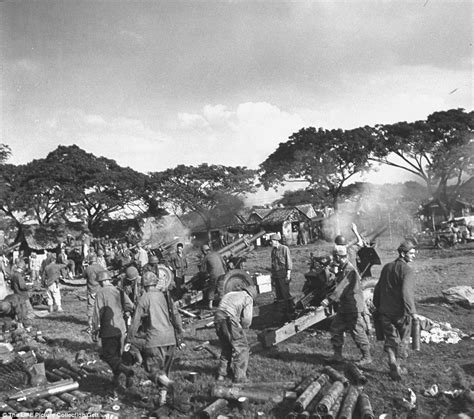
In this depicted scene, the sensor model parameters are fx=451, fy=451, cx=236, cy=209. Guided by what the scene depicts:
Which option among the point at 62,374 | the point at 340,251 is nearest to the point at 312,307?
the point at 340,251

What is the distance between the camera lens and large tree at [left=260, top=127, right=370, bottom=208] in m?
33.1

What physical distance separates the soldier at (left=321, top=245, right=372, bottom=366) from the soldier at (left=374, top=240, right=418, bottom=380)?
0.94ft

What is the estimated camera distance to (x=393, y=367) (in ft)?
17.9

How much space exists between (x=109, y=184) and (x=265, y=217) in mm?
13846

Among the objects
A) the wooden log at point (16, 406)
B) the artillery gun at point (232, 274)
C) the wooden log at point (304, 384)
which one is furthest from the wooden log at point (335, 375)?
the wooden log at point (16, 406)

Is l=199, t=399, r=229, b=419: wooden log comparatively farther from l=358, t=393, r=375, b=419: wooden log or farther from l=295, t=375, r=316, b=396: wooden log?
l=358, t=393, r=375, b=419: wooden log

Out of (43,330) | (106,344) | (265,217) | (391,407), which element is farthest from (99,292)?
(265,217)

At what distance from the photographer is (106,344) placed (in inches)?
229

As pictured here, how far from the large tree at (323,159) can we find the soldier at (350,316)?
2804 cm

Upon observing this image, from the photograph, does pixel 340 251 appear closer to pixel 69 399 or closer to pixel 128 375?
pixel 128 375

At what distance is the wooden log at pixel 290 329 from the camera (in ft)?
21.5

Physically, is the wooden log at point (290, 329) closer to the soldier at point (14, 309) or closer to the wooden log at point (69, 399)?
the wooden log at point (69, 399)

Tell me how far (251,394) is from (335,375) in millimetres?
1057

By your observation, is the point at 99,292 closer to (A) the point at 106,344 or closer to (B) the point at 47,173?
(A) the point at 106,344
